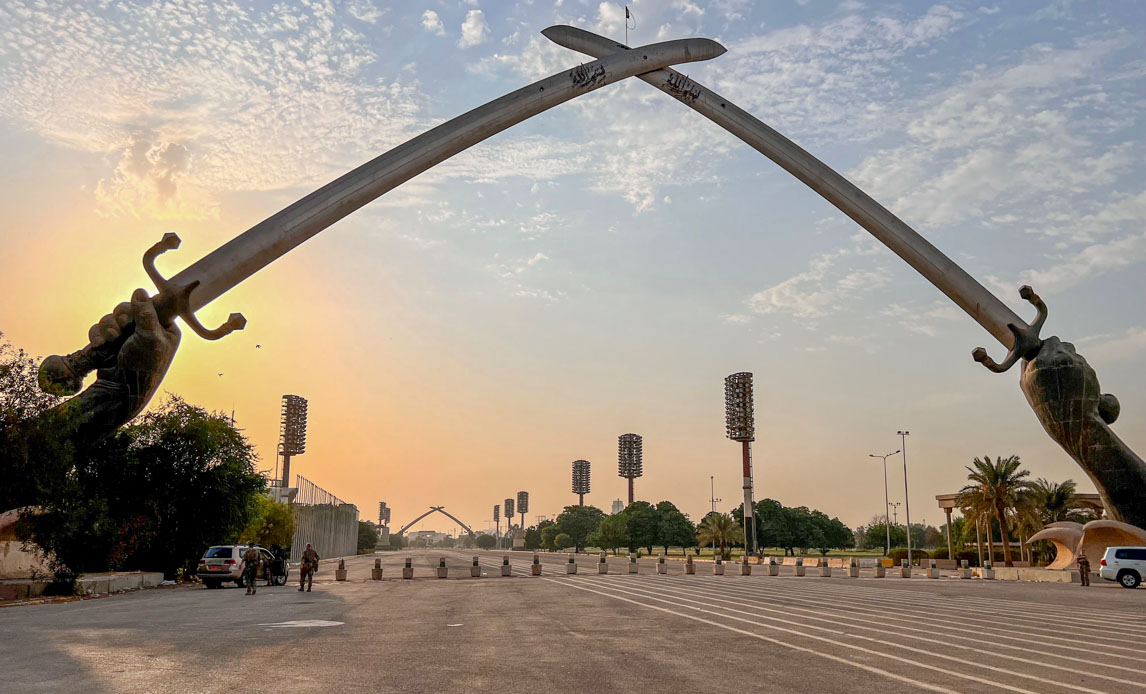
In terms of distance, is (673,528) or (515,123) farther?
(673,528)

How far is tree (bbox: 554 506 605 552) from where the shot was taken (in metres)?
190

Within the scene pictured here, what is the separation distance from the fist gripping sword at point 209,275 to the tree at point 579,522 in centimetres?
15767

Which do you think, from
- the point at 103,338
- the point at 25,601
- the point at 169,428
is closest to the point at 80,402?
the point at 103,338

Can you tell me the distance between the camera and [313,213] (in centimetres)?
3312

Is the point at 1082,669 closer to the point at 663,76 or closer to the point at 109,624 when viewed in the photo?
the point at 109,624

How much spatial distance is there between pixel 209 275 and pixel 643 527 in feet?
383

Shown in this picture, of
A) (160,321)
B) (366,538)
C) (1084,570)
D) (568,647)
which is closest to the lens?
(568,647)

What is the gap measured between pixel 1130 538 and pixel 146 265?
44.5m

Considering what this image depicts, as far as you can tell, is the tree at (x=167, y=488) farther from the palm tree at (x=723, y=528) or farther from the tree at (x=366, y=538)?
the tree at (x=366, y=538)

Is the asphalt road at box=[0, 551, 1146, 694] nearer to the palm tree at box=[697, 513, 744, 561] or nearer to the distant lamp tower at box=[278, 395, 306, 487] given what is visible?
the palm tree at box=[697, 513, 744, 561]

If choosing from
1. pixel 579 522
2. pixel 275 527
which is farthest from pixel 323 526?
pixel 579 522

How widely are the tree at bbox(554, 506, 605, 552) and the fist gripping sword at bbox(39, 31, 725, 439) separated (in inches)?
6207

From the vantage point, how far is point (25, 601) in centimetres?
2448

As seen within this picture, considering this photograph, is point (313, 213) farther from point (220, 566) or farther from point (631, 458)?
point (631, 458)
